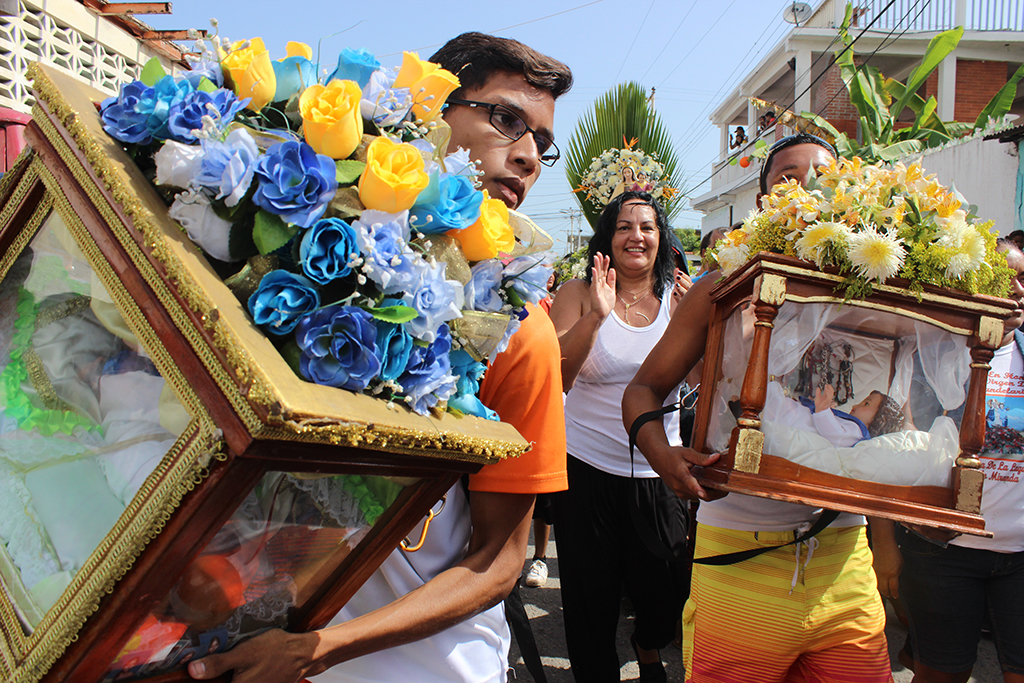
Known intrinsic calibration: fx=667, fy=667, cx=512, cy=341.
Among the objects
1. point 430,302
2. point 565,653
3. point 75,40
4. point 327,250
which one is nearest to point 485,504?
point 430,302

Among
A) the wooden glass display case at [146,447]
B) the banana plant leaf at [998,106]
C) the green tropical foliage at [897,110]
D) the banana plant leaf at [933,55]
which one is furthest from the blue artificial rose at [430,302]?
the banana plant leaf at [998,106]

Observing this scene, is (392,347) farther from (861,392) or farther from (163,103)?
(861,392)

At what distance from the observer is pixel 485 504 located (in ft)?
4.72

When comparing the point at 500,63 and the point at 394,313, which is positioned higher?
the point at 500,63

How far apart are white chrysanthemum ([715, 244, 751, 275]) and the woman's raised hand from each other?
48.1 inches

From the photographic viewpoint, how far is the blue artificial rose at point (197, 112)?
863 millimetres

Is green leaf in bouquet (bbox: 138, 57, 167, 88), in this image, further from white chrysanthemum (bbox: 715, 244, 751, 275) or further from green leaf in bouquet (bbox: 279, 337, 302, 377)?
white chrysanthemum (bbox: 715, 244, 751, 275)

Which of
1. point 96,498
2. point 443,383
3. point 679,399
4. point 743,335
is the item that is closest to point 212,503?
point 96,498

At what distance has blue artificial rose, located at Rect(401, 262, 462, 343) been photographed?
0.91m

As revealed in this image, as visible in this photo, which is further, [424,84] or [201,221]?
[424,84]

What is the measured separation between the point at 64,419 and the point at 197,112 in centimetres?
47

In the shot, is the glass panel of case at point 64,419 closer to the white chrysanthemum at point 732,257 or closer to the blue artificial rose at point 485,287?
the blue artificial rose at point 485,287

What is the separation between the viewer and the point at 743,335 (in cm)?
199

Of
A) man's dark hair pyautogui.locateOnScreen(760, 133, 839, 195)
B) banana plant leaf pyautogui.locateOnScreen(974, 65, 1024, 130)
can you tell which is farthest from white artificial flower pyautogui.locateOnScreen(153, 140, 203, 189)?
banana plant leaf pyautogui.locateOnScreen(974, 65, 1024, 130)
